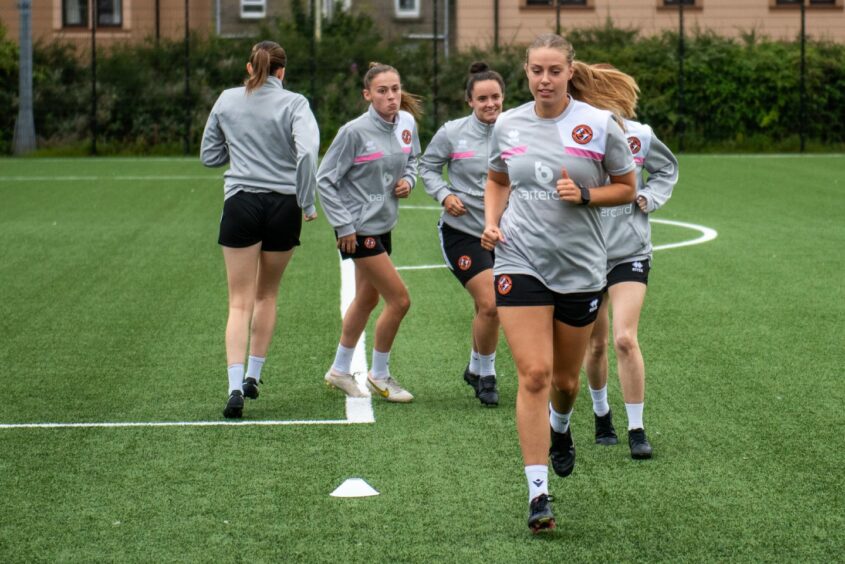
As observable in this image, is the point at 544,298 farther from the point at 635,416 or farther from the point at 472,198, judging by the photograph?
the point at 472,198

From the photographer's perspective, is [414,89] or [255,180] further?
[414,89]

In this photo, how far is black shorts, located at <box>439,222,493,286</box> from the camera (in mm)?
8406

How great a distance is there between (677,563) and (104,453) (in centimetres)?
299

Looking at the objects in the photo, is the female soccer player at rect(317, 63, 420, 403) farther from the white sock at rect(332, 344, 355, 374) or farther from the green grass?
the green grass

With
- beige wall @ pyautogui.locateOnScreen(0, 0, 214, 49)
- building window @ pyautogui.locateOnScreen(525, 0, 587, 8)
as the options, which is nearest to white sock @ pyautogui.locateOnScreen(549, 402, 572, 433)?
beige wall @ pyautogui.locateOnScreen(0, 0, 214, 49)

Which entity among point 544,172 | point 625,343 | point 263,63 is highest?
point 263,63

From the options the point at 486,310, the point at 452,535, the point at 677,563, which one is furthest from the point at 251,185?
the point at 677,563

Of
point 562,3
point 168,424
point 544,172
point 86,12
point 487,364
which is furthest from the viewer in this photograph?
point 86,12

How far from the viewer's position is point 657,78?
31.5m

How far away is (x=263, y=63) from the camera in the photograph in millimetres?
7914

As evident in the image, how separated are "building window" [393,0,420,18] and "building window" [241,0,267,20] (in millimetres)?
4008

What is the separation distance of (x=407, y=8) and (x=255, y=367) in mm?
35827

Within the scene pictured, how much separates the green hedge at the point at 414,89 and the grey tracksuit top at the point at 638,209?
78.5 feet

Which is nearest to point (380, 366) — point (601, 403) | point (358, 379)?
point (358, 379)
